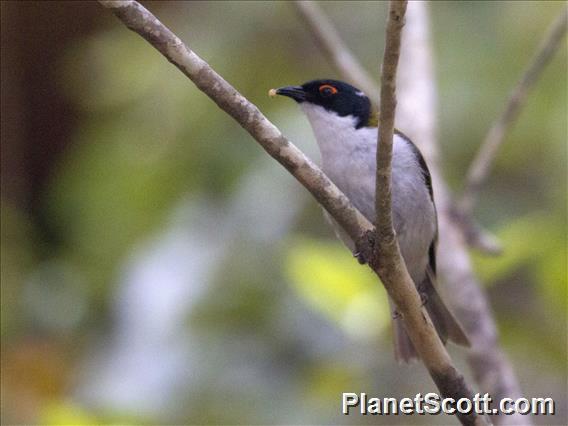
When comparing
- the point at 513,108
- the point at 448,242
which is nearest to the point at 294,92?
the point at 513,108

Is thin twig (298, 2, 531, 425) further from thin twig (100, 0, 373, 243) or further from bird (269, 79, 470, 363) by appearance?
thin twig (100, 0, 373, 243)

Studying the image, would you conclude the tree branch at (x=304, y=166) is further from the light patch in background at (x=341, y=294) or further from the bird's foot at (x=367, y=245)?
the light patch in background at (x=341, y=294)

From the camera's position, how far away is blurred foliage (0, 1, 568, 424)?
13.1ft

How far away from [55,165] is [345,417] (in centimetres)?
392

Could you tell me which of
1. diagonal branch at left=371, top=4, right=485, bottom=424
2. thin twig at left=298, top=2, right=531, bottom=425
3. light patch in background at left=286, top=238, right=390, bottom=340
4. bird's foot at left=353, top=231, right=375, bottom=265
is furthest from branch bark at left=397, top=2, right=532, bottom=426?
bird's foot at left=353, top=231, right=375, bottom=265

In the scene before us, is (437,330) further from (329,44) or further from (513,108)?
(329,44)

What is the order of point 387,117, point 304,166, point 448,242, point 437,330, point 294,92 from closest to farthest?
point 387,117 → point 304,166 → point 437,330 → point 294,92 → point 448,242

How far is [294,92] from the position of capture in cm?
406

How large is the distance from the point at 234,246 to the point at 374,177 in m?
1.10

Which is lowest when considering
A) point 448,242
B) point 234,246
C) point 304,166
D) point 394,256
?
point 394,256

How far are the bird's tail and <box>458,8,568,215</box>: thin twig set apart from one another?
0.78 m

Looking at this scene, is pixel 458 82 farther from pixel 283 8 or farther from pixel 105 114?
pixel 105 114

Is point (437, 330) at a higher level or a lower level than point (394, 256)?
higher

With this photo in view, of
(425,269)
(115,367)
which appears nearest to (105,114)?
(115,367)
